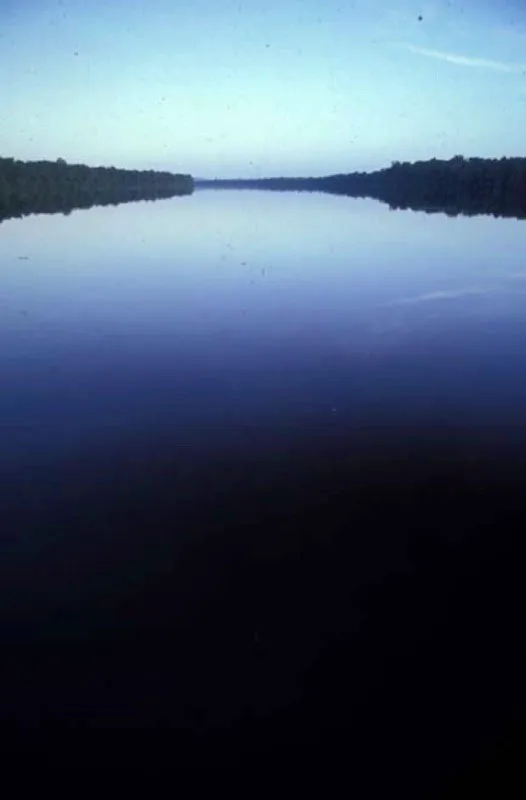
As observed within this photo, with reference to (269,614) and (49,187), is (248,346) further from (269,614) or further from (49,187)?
(49,187)

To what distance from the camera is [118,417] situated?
13.5m

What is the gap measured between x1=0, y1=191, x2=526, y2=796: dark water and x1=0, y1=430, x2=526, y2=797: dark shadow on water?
0.09 feet

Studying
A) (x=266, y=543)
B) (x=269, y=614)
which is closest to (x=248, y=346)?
(x=266, y=543)

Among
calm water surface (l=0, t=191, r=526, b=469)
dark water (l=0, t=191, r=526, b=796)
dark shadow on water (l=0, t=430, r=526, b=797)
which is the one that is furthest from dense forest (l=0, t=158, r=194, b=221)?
dark shadow on water (l=0, t=430, r=526, b=797)

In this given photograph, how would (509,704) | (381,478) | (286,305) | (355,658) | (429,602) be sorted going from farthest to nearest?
(286,305)
(381,478)
(429,602)
(355,658)
(509,704)

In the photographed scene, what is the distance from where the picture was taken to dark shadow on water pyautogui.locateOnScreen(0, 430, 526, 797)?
5.82 meters

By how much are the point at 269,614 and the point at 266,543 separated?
59.8 inches

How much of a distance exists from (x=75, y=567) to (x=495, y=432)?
30.3ft

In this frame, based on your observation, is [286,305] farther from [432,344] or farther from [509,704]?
[509,704]

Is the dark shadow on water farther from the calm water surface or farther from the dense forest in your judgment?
the dense forest

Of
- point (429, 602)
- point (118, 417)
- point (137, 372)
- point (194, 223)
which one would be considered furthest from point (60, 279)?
point (194, 223)

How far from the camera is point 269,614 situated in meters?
7.30

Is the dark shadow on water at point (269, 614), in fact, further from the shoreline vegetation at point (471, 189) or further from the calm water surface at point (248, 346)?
the shoreline vegetation at point (471, 189)

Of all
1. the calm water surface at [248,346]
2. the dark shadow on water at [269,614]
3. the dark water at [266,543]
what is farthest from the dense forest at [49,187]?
the dark shadow on water at [269,614]
